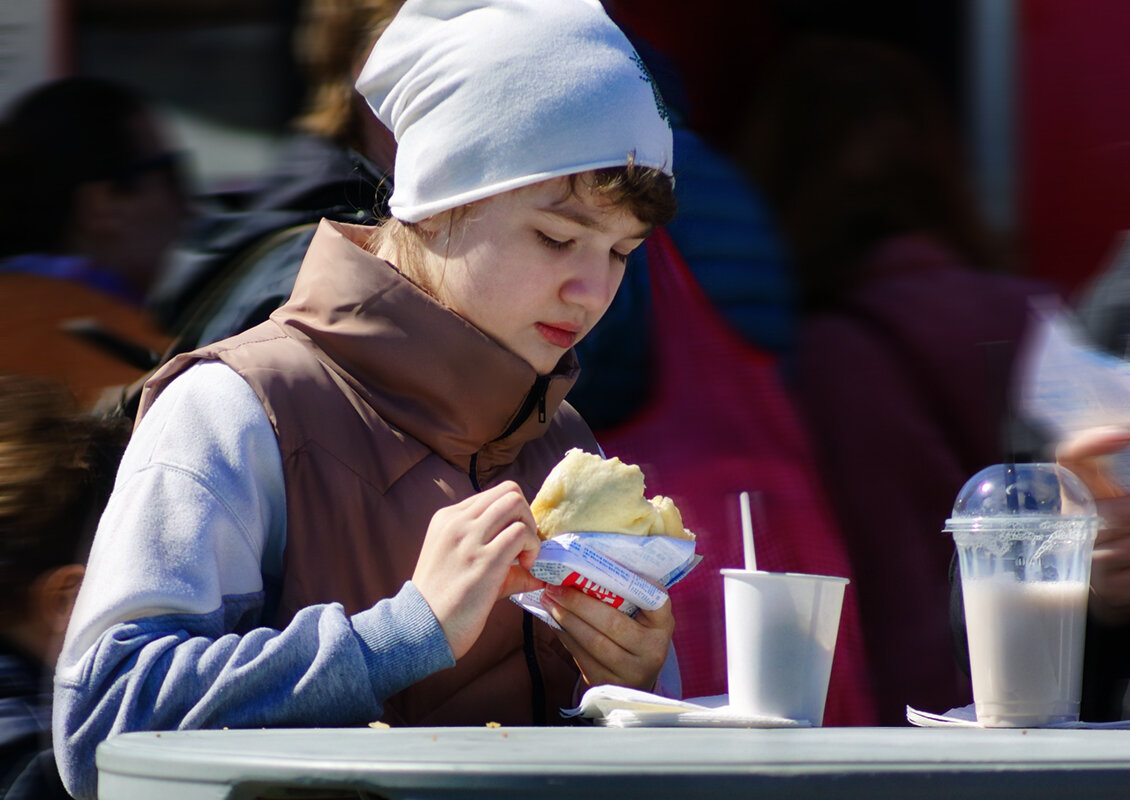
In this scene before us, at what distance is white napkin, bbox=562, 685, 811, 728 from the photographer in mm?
1449

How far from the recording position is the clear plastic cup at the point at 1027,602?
60.1 inches

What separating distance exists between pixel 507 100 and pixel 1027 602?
31.0 inches

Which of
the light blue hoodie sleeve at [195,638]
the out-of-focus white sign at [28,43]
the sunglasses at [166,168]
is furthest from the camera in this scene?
the out-of-focus white sign at [28,43]

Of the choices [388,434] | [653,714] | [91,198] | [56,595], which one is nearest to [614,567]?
Answer: [653,714]

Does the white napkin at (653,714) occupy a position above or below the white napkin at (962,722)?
above

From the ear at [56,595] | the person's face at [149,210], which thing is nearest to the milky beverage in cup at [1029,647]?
the ear at [56,595]

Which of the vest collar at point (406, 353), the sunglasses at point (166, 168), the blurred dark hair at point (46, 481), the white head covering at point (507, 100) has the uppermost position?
the white head covering at point (507, 100)

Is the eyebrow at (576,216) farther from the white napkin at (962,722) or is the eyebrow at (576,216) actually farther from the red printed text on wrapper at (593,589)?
the white napkin at (962,722)

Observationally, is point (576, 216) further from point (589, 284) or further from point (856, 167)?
point (856, 167)

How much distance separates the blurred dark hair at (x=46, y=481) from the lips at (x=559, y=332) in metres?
0.91

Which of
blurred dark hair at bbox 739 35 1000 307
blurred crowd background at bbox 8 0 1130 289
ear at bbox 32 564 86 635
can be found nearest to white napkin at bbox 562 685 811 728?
ear at bbox 32 564 86 635

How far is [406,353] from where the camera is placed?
166 centimetres

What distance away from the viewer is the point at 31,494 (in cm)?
225

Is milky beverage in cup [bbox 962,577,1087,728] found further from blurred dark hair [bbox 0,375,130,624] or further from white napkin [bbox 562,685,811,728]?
blurred dark hair [bbox 0,375,130,624]
